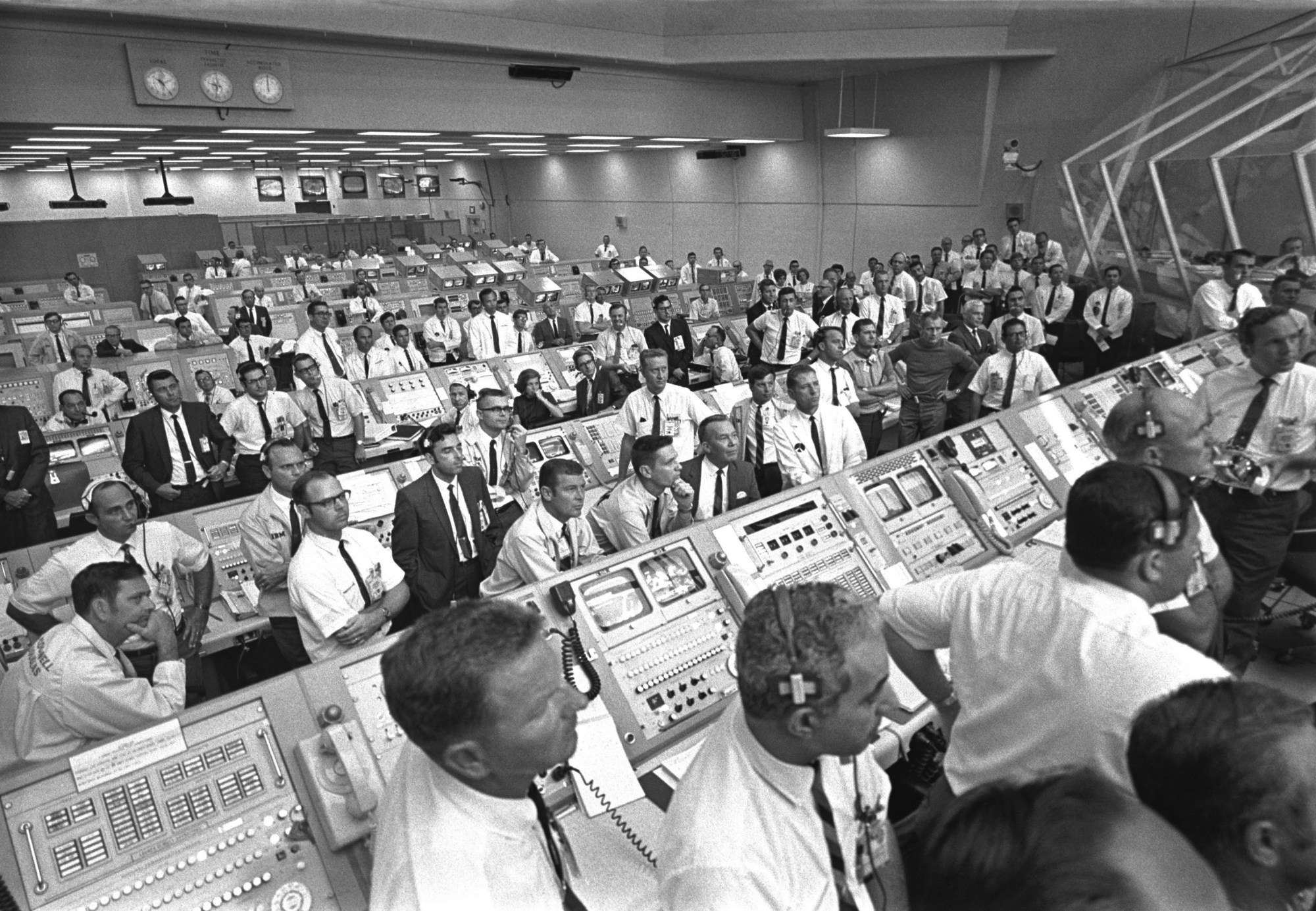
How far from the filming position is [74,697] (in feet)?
7.29

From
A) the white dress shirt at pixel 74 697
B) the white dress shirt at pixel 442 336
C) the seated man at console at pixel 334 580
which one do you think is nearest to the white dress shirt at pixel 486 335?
the white dress shirt at pixel 442 336

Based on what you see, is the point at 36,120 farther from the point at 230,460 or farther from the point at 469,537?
the point at 469,537

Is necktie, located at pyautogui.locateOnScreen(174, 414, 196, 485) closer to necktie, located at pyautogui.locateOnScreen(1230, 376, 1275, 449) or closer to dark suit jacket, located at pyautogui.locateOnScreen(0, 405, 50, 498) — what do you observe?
dark suit jacket, located at pyautogui.locateOnScreen(0, 405, 50, 498)

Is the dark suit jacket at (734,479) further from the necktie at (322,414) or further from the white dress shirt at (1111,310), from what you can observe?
the white dress shirt at (1111,310)

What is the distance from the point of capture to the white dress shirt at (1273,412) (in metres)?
3.27

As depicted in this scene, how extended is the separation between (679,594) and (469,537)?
1.67 m

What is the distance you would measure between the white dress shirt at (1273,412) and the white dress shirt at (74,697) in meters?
3.82

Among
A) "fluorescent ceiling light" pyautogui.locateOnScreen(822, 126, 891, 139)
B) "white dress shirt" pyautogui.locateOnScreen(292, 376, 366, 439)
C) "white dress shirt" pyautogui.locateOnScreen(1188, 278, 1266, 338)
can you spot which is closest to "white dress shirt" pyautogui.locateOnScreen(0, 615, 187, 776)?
"white dress shirt" pyautogui.locateOnScreen(292, 376, 366, 439)

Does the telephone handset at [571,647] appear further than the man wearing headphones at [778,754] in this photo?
Yes

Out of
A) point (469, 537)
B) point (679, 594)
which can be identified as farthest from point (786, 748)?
point (469, 537)

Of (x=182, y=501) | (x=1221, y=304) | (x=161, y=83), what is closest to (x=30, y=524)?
(x=182, y=501)

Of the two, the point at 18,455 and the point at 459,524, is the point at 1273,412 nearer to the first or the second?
the point at 459,524

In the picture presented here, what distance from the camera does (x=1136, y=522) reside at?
168 centimetres

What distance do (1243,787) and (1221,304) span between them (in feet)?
24.3
